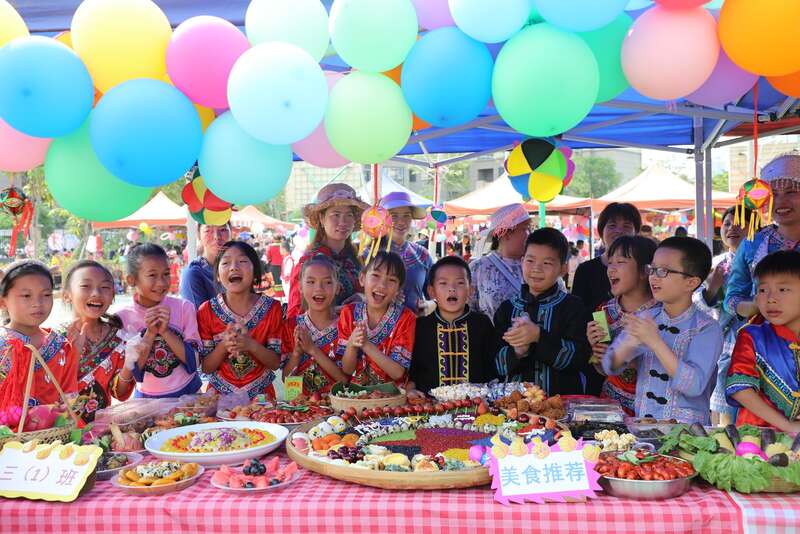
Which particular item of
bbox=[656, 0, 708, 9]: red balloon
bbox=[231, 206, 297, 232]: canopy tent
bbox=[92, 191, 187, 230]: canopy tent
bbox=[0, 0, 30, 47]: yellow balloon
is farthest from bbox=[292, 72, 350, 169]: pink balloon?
bbox=[231, 206, 297, 232]: canopy tent

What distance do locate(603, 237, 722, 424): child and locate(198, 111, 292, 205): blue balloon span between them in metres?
1.54

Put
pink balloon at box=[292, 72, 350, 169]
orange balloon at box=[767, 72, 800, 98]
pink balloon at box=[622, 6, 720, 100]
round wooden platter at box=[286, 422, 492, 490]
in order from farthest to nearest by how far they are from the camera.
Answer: pink balloon at box=[292, 72, 350, 169]
orange balloon at box=[767, 72, 800, 98]
pink balloon at box=[622, 6, 720, 100]
round wooden platter at box=[286, 422, 492, 490]

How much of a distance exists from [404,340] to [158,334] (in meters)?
1.21

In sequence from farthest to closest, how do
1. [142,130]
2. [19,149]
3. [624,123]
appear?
[624,123], [19,149], [142,130]

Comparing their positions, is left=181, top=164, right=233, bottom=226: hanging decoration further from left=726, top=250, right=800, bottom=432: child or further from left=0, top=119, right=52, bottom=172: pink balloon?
left=726, top=250, right=800, bottom=432: child

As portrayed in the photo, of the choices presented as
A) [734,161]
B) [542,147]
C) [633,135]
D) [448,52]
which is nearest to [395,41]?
[448,52]

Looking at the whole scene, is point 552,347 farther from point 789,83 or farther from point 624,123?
point 624,123

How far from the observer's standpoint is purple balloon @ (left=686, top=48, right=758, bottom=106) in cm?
271

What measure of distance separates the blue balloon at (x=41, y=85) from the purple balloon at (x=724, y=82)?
2.40 metres

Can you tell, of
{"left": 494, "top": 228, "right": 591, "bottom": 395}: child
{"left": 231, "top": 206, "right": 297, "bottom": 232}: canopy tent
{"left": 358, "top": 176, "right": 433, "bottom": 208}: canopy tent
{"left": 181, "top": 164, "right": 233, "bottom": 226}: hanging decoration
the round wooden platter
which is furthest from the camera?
{"left": 231, "top": 206, "right": 297, "bottom": 232}: canopy tent

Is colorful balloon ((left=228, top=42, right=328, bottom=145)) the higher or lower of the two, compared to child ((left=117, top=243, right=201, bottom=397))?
higher

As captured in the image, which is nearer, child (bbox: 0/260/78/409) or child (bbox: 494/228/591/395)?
child (bbox: 0/260/78/409)

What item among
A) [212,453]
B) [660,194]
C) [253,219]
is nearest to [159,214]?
[253,219]

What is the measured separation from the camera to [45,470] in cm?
202
